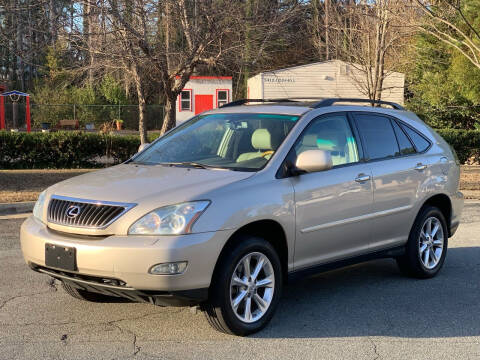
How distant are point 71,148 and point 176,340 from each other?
1344cm

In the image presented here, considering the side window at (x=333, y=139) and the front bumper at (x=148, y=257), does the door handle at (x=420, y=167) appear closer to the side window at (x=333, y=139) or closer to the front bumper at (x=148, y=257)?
the side window at (x=333, y=139)

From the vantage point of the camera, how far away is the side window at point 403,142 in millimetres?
6445

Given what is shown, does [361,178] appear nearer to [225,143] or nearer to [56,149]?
[225,143]

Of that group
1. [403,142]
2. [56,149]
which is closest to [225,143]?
[403,142]

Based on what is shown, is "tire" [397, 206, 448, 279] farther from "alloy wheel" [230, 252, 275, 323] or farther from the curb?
the curb

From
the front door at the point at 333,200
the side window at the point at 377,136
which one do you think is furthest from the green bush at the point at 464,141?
the front door at the point at 333,200

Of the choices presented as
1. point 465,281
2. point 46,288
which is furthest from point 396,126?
point 46,288

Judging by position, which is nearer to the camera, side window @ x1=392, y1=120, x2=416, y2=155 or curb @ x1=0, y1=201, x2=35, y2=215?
side window @ x1=392, y1=120, x2=416, y2=155

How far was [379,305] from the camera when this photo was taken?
18.5ft

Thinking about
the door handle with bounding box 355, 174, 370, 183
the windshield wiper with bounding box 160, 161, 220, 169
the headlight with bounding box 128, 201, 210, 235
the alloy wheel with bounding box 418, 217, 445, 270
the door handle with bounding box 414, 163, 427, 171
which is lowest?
the alloy wheel with bounding box 418, 217, 445, 270

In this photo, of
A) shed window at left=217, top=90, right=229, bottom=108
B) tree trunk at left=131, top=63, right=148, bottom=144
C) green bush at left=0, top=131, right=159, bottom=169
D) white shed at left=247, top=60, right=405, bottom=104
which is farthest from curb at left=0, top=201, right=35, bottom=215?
shed window at left=217, top=90, right=229, bottom=108

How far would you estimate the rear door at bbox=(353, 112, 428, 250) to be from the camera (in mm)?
5906

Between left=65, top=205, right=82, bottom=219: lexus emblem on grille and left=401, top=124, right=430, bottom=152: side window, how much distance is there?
11.9 feet

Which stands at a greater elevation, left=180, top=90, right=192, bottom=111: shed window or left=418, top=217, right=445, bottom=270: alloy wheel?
left=180, top=90, right=192, bottom=111: shed window
